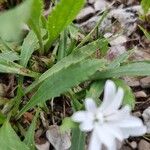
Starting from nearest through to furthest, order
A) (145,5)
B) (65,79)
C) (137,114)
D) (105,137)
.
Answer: (105,137), (65,79), (137,114), (145,5)

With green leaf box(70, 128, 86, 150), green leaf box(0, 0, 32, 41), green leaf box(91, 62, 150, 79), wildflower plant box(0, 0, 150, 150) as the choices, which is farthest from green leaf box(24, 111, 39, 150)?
green leaf box(0, 0, 32, 41)

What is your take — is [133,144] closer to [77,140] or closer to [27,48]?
[77,140]

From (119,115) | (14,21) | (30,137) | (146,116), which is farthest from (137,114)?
(14,21)

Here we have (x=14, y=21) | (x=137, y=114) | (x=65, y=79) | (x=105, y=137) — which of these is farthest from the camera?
(x=137, y=114)

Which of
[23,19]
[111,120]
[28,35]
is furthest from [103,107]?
[28,35]

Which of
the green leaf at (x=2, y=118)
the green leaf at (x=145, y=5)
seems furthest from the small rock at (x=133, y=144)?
the green leaf at (x=145, y=5)

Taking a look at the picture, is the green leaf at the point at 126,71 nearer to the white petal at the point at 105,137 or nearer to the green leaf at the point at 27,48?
the green leaf at the point at 27,48

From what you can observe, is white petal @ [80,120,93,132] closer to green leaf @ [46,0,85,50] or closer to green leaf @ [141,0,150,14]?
green leaf @ [46,0,85,50]

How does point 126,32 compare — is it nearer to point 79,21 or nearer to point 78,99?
point 79,21
